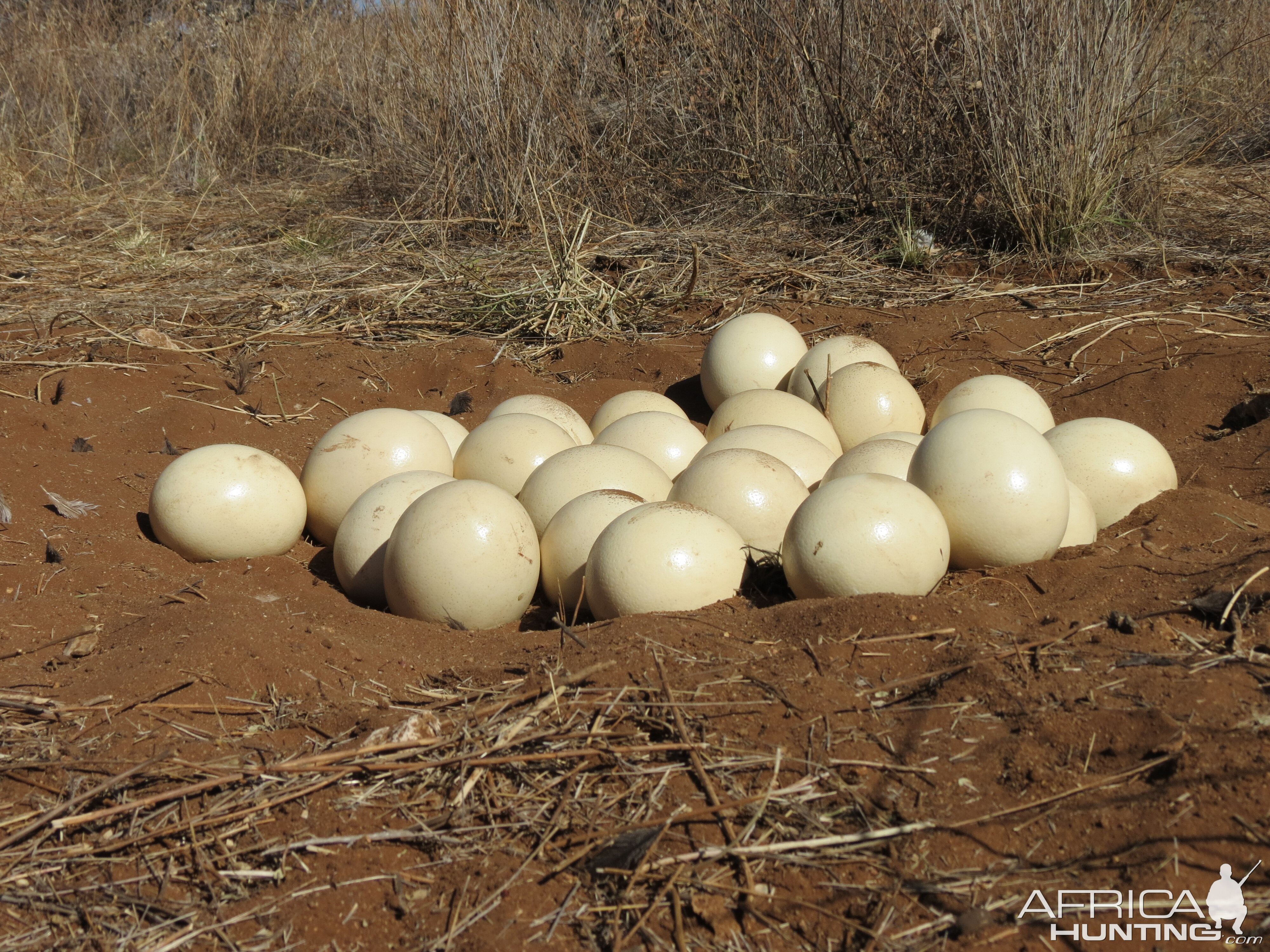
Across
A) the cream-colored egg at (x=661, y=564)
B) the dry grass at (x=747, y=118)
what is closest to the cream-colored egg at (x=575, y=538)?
the cream-colored egg at (x=661, y=564)

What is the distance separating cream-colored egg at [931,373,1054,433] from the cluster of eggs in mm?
11

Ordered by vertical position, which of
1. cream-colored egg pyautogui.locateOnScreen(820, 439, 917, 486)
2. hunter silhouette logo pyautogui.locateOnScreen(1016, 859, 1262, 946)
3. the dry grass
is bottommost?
hunter silhouette logo pyautogui.locateOnScreen(1016, 859, 1262, 946)

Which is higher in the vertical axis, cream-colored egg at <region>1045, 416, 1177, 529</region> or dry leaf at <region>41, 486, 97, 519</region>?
cream-colored egg at <region>1045, 416, 1177, 529</region>

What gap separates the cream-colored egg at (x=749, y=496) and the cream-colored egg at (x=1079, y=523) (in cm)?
87

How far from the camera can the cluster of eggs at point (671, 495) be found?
3.04 metres

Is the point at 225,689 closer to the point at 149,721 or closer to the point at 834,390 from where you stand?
the point at 149,721

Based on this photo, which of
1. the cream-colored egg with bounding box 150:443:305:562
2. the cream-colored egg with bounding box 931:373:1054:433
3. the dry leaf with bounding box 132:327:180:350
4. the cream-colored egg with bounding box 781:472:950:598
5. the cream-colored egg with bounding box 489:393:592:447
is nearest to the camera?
the cream-colored egg with bounding box 781:472:950:598

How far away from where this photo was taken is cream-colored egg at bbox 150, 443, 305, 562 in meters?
3.62

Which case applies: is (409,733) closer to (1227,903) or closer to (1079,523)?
(1227,903)

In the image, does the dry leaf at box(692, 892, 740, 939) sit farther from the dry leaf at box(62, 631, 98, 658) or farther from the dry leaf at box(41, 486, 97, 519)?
the dry leaf at box(41, 486, 97, 519)

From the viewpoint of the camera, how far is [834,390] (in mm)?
4270

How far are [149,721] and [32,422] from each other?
2.73m

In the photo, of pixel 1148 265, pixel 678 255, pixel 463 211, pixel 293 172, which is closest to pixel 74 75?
pixel 293 172

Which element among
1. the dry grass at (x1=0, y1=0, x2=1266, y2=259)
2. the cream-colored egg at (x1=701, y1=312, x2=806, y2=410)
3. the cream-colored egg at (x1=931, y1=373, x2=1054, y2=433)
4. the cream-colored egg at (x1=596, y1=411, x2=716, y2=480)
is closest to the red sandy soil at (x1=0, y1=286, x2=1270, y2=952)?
the cream-colored egg at (x1=931, y1=373, x2=1054, y2=433)
